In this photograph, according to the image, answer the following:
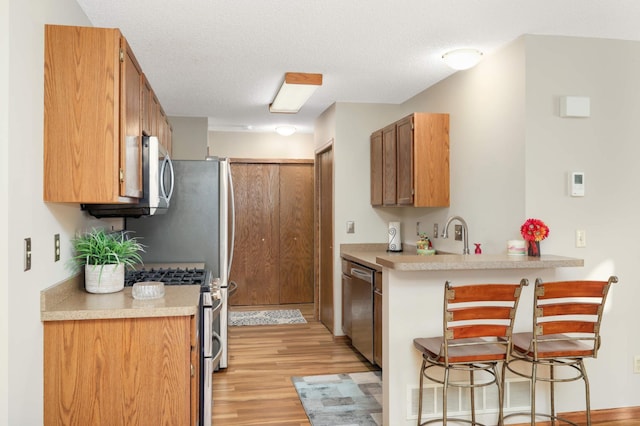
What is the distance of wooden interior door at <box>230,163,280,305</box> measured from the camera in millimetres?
7199

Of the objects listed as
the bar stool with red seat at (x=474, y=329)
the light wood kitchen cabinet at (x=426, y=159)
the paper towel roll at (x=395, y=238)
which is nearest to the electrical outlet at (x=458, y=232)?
the light wood kitchen cabinet at (x=426, y=159)

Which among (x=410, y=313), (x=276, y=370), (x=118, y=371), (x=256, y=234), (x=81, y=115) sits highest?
(x=81, y=115)

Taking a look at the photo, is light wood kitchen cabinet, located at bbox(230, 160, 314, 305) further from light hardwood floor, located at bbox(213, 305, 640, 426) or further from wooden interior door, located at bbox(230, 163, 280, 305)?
light hardwood floor, located at bbox(213, 305, 640, 426)

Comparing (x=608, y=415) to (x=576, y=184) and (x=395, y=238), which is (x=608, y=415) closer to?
(x=576, y=184)

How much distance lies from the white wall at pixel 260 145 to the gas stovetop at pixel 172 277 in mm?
3677

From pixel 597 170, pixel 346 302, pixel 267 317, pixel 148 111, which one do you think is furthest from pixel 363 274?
pixel 267 317

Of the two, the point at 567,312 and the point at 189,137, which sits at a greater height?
the point at 189,137

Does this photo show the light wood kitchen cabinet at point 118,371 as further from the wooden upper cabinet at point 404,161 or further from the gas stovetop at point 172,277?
the wooden upper cabinet at point 404,161

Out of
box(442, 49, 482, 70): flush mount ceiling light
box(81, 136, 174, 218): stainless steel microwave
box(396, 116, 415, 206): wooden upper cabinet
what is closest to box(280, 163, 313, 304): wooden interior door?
box(396, 116, 415, 206): wooden upper cabinet

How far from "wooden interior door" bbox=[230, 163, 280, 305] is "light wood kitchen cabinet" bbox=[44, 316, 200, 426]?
490 centimetres

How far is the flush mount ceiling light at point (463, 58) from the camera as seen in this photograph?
11.7 feet

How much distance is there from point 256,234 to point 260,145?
1218mm

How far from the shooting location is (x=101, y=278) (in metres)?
2.62

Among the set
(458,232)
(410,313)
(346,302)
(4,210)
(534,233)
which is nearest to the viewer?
(4,210)
